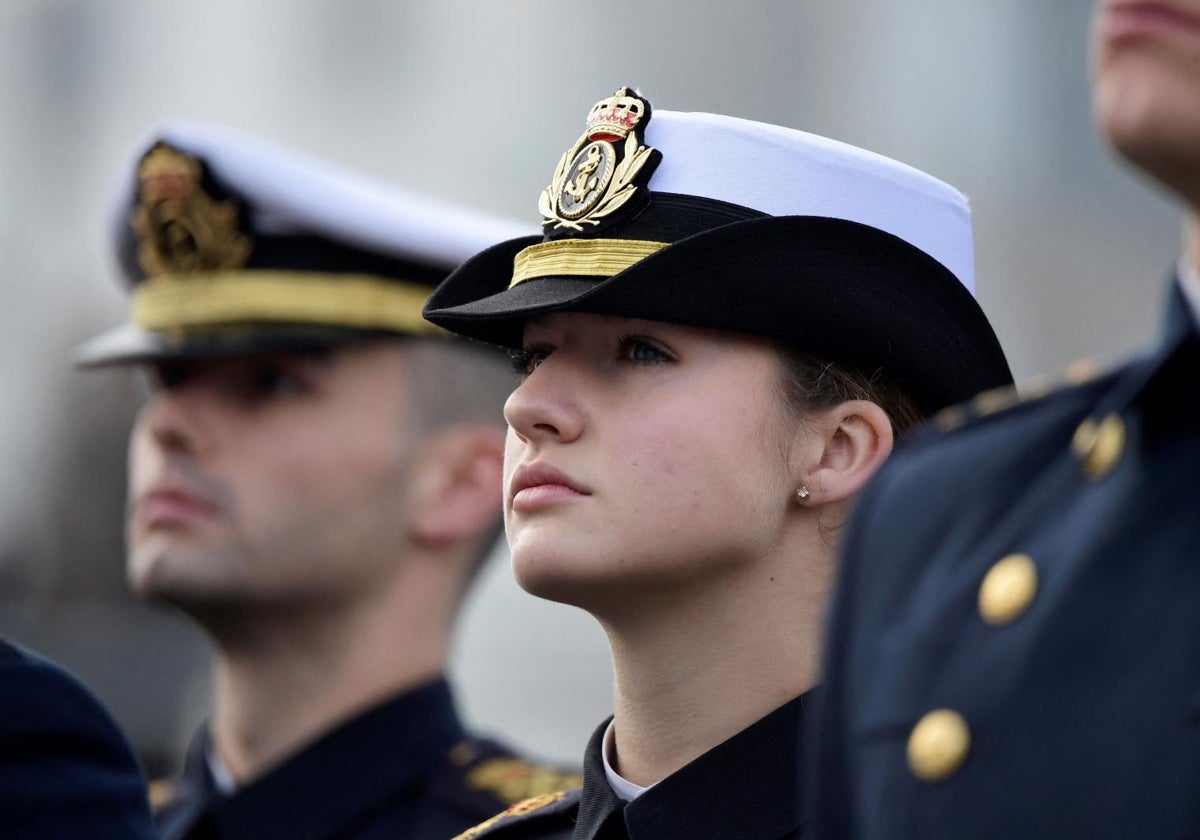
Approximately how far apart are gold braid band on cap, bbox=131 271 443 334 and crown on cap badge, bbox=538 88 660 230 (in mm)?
1904

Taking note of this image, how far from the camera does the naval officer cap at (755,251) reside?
311 cm

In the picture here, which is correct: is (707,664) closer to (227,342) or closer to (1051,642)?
(1051,642)

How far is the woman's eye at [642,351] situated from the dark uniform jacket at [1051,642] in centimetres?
104

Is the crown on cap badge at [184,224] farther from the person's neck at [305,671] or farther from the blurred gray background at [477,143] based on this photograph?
the blurred gray background at [477,143]

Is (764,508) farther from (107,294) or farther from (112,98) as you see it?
(112,98)

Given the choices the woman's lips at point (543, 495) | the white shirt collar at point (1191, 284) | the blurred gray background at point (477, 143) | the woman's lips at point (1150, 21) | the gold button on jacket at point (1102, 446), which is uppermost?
the woman's lips at point (1150, 21)

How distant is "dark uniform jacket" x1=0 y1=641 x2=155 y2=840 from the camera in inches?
127

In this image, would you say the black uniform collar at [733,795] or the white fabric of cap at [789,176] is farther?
the white fabric of cap at [789,176]

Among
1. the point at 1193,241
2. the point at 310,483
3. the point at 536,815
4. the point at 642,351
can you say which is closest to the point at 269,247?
the point at 310,483

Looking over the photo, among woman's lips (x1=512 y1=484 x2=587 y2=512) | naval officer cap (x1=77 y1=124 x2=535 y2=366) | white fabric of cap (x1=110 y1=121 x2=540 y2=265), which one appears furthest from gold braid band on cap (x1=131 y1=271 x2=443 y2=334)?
woman's lips (x1=512 y1=484 x2=587 y2=512)

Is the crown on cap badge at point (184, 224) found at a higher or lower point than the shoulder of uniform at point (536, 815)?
higher

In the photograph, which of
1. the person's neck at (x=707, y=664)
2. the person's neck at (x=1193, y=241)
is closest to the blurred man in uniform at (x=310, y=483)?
the person's neck at (x=707, y=664)

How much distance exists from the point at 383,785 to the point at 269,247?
4.70 ft

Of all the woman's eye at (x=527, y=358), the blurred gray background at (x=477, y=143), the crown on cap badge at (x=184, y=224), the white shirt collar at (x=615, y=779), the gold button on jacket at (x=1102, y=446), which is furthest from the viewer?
the blurred gray background at (x=477, y=143)
